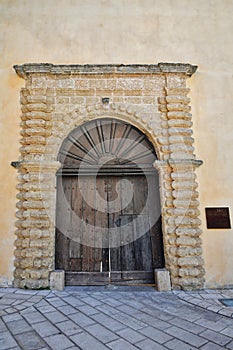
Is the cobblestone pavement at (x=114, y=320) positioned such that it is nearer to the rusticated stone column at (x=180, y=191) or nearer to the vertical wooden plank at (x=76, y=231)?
the rusticated stone column at (x=180, y=191)

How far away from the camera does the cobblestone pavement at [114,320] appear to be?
2.03m

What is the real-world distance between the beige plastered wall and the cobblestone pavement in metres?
1.66

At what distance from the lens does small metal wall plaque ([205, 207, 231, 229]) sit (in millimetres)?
3887

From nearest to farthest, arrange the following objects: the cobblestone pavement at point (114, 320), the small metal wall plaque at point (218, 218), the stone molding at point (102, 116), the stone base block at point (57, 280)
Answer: the cobblestone pavement at point (114, 320), the stone base block at point (57, 280), the stone molding at point (102, 116), the small metal wall plaque at point (218, 218)

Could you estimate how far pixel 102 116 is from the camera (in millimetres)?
4215

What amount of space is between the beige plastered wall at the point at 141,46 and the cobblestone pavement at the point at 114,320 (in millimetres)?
1656

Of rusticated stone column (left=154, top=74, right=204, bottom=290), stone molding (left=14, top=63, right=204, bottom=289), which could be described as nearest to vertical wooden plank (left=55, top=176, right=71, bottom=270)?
stone molding (left=14, top=63, right=204, bottom=289)

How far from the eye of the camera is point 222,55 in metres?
4.55

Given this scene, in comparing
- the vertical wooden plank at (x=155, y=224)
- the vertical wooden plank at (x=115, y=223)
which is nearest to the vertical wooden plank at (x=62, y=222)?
the vertical wooden plank at (x=115, y=223)

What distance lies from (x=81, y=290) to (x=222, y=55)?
4.75m

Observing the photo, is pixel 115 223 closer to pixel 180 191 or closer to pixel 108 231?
pixel 108 231

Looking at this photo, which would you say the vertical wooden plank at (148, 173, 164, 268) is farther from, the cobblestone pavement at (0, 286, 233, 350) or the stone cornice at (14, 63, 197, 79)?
the stone cornice at (14, 63, 197, 79)

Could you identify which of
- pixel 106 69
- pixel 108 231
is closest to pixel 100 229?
pixel 108 231

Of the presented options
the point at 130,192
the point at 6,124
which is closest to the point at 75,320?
the point at 130,192
